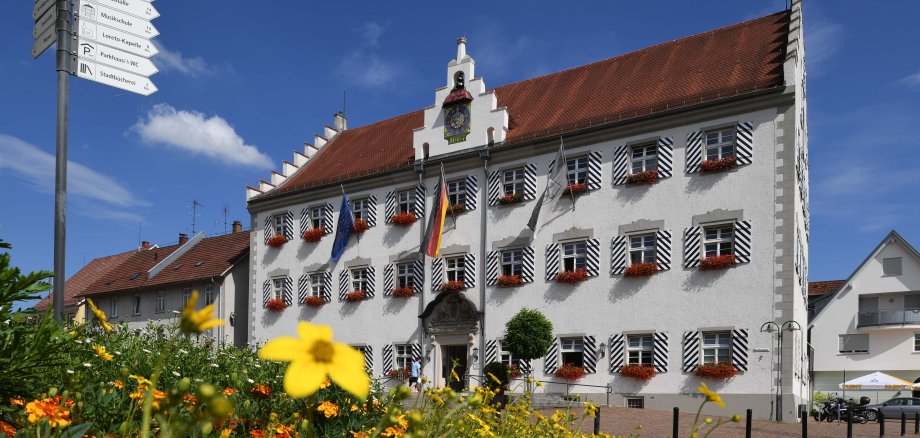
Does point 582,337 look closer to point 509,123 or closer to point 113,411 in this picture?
point 509,123

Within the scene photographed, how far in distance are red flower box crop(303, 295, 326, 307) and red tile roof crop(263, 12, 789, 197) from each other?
465 cm

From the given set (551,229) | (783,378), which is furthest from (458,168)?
(783,378)

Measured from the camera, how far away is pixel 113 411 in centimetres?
336

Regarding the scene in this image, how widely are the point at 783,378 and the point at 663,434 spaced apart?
6851mm

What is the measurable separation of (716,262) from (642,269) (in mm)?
2164

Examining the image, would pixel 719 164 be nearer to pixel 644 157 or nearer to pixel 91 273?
pixel 644 157

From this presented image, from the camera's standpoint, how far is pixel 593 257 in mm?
23234

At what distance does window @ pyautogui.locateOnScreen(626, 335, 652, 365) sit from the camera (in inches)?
865

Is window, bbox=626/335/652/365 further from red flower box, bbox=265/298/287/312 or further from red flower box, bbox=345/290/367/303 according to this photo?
red flower box, bbox=265/298/287/312

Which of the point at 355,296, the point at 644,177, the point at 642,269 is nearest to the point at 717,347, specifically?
the point at 642,269

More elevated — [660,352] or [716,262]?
[716,262]

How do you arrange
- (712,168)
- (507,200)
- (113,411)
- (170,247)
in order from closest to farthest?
(113,411)
(712,168)
(507,200)
(170,247)

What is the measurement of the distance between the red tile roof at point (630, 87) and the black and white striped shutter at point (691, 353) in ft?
22.2

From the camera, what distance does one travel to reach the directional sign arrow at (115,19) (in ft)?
19.1
